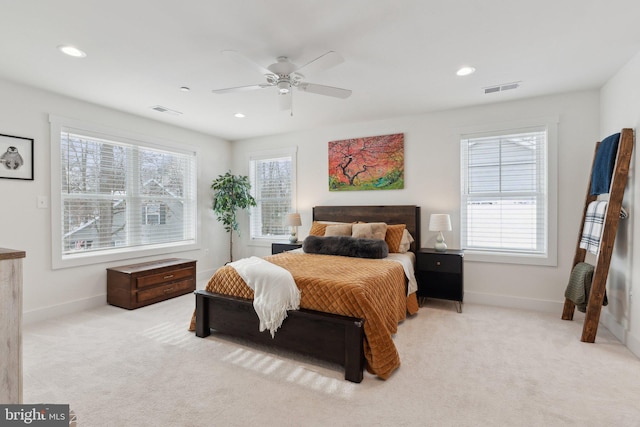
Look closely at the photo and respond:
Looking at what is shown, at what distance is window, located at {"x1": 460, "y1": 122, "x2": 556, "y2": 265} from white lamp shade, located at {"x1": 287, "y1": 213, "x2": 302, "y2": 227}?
2.31 meters

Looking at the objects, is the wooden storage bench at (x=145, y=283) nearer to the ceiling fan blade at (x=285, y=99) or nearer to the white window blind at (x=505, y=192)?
the ceiling fan blade at (x=285, y=99)

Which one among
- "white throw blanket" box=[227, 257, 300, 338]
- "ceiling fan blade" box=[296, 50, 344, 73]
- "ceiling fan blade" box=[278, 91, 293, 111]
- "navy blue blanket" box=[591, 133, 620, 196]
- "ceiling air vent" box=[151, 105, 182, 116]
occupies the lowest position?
"white throw blanket" box=[227, 257, 300, 338]

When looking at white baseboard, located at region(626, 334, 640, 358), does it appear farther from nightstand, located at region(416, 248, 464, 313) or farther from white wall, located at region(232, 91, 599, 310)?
nightstand, located at region(416, 248, 464, 313)

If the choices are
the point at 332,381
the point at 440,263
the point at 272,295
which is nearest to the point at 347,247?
the point at 440,263

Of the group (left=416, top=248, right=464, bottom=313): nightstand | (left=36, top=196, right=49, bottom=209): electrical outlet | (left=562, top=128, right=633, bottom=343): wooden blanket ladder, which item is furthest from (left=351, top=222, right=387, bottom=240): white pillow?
(left=36, top=196, right=49, bottom=209): electrical outlet

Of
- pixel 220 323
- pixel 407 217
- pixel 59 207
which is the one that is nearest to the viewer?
pixel 220 323

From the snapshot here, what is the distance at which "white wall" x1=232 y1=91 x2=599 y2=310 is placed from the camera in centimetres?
360

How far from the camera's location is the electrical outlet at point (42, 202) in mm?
3484

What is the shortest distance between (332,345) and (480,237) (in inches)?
105

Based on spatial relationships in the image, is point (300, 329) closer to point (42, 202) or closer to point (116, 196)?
point (42, 202)

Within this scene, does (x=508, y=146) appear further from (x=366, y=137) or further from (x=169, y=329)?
(x=169, y=329)

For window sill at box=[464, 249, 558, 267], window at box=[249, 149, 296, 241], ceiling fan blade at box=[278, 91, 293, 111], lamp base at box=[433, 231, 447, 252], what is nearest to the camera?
ceiling fan blade at box=[278, 91, 293, 111]

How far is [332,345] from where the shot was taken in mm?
2418

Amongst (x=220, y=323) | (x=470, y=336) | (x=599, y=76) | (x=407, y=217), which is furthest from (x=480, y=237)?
(x=220, y=323)
